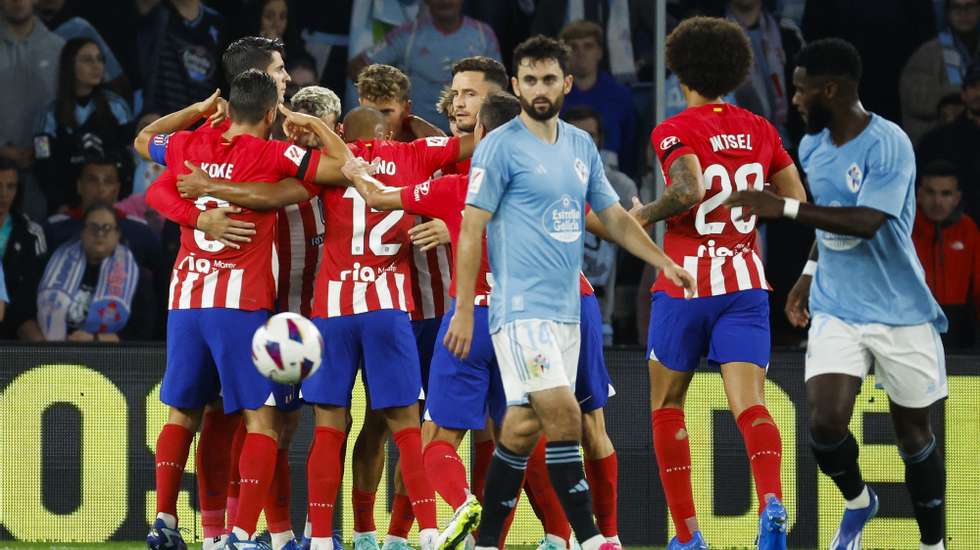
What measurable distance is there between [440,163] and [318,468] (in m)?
1.42

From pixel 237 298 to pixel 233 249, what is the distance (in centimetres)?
21

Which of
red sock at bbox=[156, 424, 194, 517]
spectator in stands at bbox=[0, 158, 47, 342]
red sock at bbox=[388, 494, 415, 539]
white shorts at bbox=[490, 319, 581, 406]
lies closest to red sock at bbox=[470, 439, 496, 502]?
red sock at bbox=[388, 494, 415, 539]

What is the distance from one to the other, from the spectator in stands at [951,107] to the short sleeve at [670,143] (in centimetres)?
420

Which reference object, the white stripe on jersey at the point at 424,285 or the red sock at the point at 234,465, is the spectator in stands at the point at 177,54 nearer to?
the white stripe on jersey at the point at 424,285

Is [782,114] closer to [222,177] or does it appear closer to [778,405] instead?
[778,405]

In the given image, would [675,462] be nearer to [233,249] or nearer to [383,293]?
[383,293]

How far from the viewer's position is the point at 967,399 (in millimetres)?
7746

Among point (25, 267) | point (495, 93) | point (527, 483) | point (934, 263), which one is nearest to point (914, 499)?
point (527, 483)

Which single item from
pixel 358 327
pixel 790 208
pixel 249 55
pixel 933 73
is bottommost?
pixel 358 327

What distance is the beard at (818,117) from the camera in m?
6.12

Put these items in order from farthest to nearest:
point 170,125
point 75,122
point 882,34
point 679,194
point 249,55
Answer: point 882,34
point 75,122
point 170,125
point 249,55
point 679,194

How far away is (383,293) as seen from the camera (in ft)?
21.4

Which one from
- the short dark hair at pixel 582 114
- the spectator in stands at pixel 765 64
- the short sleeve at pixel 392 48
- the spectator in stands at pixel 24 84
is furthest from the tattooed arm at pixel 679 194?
the spectator in stands at pixel 24 84

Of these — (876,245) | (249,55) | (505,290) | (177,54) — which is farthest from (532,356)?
(177,54)
